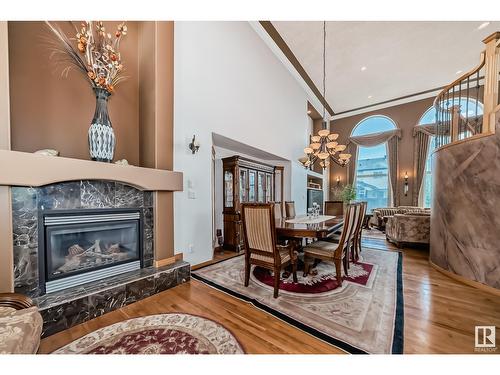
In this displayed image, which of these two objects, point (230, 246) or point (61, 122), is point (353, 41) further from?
point (61, 122)

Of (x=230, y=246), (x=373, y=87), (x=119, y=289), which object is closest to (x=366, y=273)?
(x=230, y=246)

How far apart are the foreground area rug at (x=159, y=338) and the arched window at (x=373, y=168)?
7.99 meters

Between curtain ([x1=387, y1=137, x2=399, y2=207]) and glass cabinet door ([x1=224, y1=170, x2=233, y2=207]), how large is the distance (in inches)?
253

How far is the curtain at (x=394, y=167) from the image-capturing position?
24.0 ft

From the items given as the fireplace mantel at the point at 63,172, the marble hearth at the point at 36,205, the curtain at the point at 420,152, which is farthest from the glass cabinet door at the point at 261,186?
the curtain at the point at 420,152

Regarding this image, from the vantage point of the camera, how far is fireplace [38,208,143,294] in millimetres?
1818

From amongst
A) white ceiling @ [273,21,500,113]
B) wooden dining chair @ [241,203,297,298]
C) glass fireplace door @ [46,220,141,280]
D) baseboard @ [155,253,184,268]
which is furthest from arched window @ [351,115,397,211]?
glass fireplace door @ [46,220,141,280]

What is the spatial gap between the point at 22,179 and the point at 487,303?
4384mm

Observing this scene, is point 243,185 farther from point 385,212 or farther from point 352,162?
point 352,162

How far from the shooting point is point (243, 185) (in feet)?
14.1

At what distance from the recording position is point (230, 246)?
410 cm

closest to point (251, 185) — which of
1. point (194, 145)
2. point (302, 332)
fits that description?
point (194, 145)

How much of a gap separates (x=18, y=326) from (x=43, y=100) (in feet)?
6.66

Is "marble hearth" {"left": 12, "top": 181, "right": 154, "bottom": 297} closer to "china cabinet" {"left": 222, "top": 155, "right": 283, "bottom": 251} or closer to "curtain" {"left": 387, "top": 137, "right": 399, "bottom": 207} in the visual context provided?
"china cabinet" {"left": 222, "top": 155, "right": 283, "bottom": 251}
